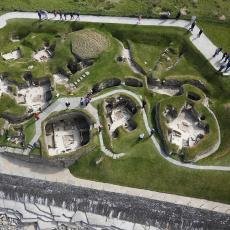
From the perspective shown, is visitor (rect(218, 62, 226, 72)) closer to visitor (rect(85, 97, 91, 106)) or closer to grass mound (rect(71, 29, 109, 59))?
grass mound (rect(71, 29, 109, 59))

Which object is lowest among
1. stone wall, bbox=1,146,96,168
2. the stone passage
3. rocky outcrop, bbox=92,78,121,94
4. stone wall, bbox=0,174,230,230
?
stone wall, bbox=0,174,230,230

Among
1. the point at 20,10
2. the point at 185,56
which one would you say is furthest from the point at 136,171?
the point at 20,10

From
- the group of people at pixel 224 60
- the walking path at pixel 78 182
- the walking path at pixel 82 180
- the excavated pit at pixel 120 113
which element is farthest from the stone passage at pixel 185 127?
the group of people at pixel 224 60

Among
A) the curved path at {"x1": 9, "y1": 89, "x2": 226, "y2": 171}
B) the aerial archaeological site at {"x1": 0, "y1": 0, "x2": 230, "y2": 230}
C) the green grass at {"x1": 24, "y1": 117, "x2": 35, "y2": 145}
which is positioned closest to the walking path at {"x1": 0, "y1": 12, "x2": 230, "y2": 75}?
the aerial archaeological site at {"x1": 0, "y1": 0, "x2": 230, "y2": 230}

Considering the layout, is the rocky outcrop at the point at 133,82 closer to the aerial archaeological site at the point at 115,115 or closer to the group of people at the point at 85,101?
the aerial archaeological site at the point at 115,115

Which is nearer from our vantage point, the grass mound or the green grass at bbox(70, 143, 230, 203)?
the green grass at bbox(70, 143, 230, 203)

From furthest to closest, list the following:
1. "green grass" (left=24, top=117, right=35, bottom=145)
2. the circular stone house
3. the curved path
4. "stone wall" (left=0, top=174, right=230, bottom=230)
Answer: the circular stone house → "green grass" (left=24, top=117, right=35, bottom=145) → the curved path → "stone wall" (left=0, top=174, right=230, bottom=230)
